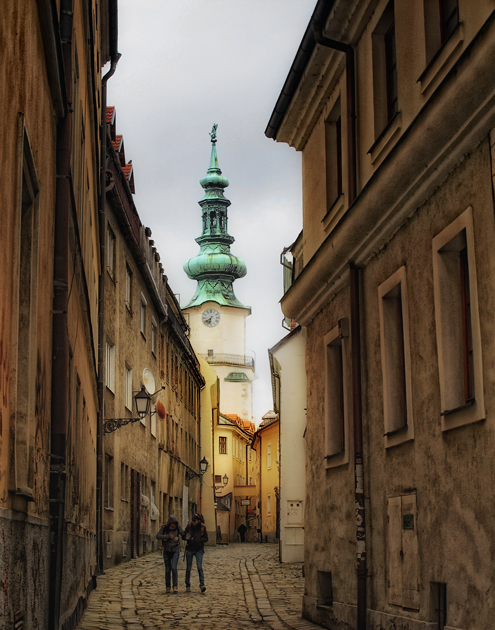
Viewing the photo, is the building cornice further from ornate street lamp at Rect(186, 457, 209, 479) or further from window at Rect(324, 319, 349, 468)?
ornate street lamp at Rect(186, 457, 209, 479)

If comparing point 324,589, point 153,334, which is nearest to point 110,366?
point 153,334

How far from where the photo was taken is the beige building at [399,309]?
7.16 m

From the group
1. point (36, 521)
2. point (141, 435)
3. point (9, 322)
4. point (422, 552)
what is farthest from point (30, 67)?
point (141, 435)

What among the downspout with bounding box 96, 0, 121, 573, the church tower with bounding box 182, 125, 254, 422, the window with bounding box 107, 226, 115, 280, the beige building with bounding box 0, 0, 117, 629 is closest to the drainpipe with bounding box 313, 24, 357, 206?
the beige building with bounding box 0, 0, 117, 629

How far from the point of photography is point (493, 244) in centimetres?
689

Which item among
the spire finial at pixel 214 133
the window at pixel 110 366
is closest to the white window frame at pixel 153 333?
the window at pixel 110 366

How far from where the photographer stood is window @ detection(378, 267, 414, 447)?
29.5 ft

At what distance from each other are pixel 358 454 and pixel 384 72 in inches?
161

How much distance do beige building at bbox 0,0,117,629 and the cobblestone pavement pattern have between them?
187 centimetres

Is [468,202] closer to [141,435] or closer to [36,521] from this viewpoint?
[36,521]

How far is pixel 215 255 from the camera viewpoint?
103 meters

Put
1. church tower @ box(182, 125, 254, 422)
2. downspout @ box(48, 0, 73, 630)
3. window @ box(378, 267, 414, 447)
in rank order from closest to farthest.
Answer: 1. downspout @ box(48, 0, 73, 630)
2. window @ box(378, 267, 414, 447)
3. church tower @ box(182, 125, 254, 422)

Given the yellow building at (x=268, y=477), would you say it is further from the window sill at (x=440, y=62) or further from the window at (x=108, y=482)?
the window sill at (x=440, y=62)

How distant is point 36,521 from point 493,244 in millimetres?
3710
